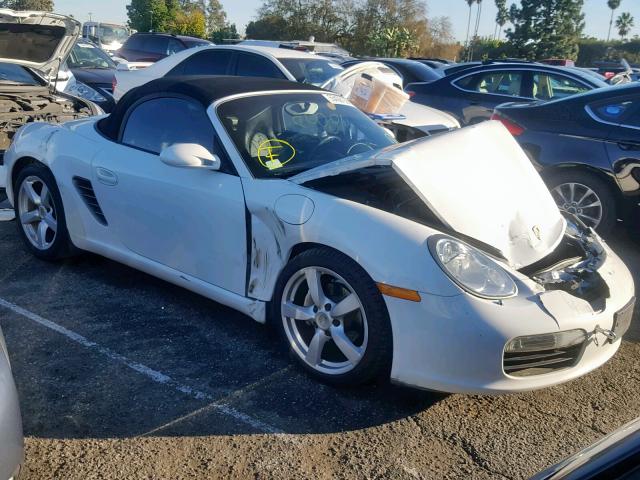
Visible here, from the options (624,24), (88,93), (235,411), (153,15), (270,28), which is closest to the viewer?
(235,411)

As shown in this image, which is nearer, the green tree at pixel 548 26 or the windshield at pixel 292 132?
the windshield at pixel 292 132

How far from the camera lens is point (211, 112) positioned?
3.88 meters

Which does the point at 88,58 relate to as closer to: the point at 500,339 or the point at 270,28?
the point at 500,339

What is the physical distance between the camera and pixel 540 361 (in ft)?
9.59

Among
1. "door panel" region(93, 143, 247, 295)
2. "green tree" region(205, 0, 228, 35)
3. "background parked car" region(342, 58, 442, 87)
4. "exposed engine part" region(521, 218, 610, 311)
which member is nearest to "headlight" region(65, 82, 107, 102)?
"background parked car" region(342, 58, 442, 87)

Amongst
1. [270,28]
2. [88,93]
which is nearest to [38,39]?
[88,93]

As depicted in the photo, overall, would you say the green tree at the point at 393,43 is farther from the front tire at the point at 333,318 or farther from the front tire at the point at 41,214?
the front tire at the point at 333,318

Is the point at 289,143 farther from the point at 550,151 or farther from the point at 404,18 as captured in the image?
the point at 404,18

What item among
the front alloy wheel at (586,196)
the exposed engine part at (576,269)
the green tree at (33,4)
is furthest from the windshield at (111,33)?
the exposed engine part at (576,269)

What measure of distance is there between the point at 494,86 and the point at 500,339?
6959mm

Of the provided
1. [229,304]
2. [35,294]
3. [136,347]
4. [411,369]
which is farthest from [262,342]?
[35,294]

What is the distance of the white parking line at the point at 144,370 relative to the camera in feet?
9.82

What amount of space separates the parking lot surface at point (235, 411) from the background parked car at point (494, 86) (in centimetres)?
542

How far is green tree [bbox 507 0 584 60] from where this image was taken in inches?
2344
